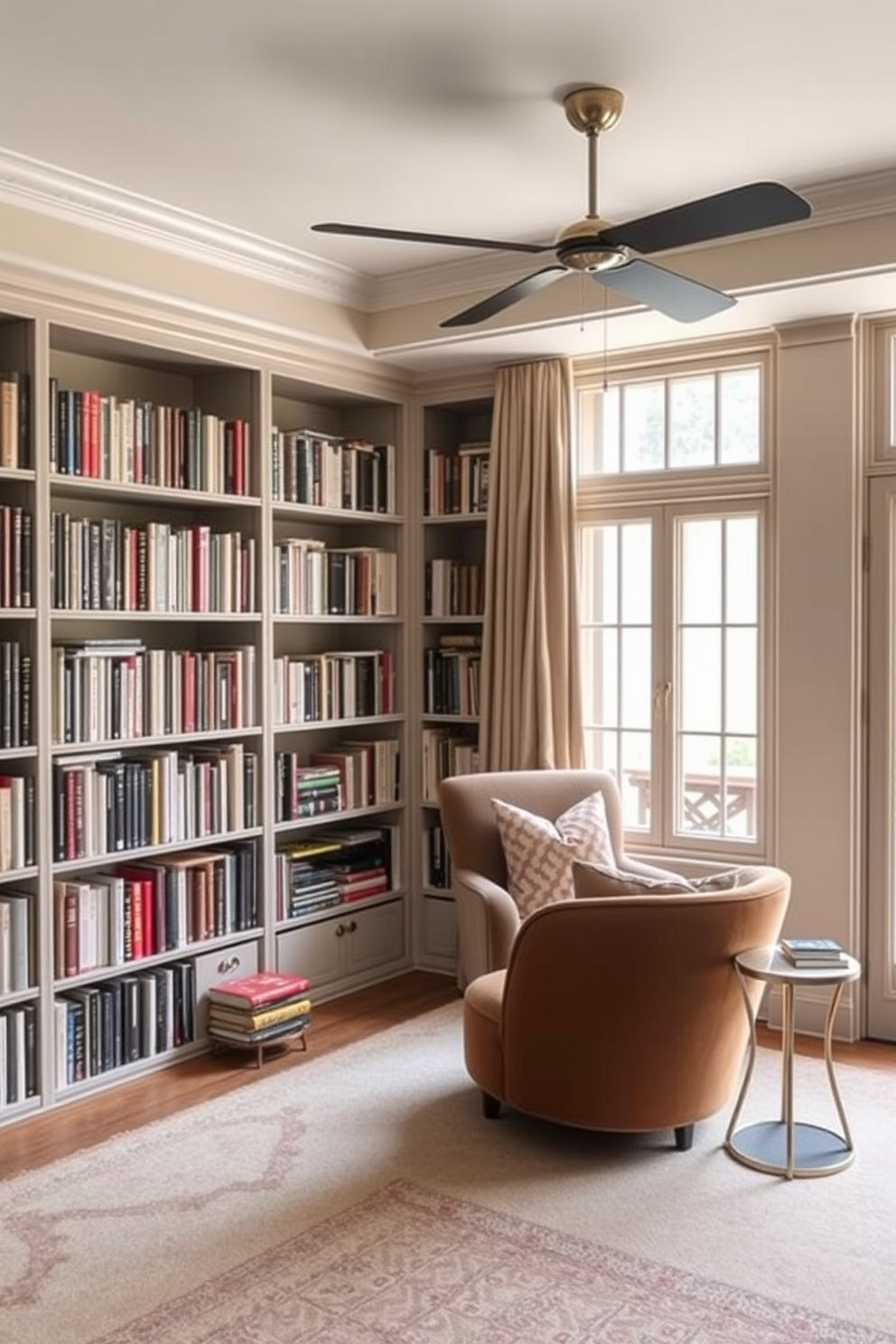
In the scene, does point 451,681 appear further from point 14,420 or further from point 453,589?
point 14,420

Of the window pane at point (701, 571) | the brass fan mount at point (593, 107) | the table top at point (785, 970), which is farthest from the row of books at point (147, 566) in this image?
the table top at point (785, 970)

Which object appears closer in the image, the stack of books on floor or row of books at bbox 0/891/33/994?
row of books at bbox 0/891/33/994

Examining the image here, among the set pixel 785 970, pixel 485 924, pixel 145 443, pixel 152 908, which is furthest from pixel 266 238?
pixel 785 970

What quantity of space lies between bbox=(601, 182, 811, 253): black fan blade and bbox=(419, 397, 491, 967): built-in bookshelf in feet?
7.96

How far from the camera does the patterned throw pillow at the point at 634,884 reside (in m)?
3.32

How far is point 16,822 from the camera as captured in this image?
12.2 ft

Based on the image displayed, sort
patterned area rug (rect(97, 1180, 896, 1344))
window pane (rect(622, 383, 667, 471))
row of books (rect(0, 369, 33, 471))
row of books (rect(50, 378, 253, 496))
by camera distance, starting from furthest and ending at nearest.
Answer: window pane (rect(622, 383, 667, 471)), row of books (rect(50, 378, 253, 496)), row of books (rect(0, 369, 33, 471)), patterned area rug (rect(97, 1180, 896, 1344))

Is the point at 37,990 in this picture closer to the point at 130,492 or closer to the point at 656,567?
the point at 130,492

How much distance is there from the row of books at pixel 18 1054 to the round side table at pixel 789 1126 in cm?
213

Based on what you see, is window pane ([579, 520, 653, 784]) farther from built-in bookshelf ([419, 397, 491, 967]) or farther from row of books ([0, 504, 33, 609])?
row of books ([0, 504, 33, 609])

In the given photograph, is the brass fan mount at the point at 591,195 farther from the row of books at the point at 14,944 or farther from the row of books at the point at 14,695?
the row of books at the point at 14,944

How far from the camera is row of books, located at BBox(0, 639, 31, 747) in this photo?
146 inches

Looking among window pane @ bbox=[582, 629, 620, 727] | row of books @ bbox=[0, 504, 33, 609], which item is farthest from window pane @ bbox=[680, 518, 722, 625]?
row of books @ bbox=[0, 504, 33, 609]

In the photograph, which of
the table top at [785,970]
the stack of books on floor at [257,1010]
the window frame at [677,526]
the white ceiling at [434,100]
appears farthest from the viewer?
the window frame at [677,526]
